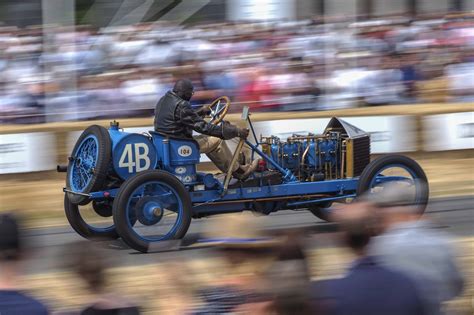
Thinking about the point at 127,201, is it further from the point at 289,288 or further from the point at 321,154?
the point at 289,288

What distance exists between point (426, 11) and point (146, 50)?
570 centimetres

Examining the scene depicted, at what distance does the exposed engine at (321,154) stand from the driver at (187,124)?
0.63m

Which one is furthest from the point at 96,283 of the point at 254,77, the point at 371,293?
the point at 254,77

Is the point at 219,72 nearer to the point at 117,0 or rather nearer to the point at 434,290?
the point at 117,0

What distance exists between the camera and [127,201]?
799 centimetres

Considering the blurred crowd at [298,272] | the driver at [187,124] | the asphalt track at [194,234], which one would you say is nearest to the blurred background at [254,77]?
the asphalt track at [194,234]

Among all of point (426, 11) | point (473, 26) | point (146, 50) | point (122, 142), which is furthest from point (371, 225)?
point (426, 11)

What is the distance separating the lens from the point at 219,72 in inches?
522

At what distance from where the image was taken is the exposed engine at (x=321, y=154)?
913 centimetres

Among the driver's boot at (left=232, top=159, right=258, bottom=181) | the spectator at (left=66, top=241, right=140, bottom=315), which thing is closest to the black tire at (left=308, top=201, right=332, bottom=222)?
the driver's boot at (left=232, top=159, right=258, bottom=181)

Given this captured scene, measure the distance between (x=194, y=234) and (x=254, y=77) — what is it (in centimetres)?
450

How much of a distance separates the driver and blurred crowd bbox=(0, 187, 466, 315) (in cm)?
456

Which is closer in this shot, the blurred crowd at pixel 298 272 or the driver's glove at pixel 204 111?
the blurred crowd at pixel 298 272

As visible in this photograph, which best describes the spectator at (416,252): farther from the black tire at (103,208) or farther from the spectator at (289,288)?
the black tire at (103,208)
